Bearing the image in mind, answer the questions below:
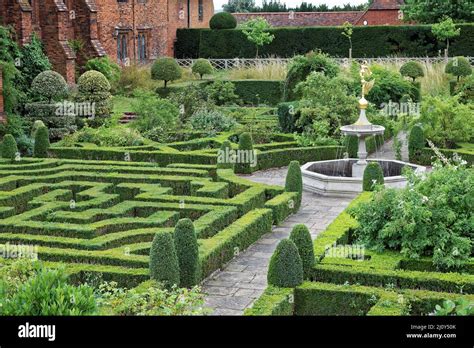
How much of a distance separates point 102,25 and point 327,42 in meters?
12.6

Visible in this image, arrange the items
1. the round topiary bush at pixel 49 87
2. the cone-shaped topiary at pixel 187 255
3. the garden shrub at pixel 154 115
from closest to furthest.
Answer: the cone-shaped topiary at pixel 187 255 → the garden shrub at pixel 154 115 → the round topiary bush at pixel 49 87

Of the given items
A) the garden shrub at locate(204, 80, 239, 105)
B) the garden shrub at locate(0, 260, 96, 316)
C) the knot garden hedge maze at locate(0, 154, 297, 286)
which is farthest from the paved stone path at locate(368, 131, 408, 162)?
the garden shrub at locate(0, 260, 96, 316)

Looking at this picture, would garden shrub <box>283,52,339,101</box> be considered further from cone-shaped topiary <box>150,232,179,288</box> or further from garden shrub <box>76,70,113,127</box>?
cone-shaped topiary <box>150,232,179,288</box>

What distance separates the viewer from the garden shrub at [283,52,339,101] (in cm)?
3009

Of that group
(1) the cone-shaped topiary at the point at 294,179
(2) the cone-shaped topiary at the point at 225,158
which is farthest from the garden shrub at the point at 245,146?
(1) the cone-shaped topiary at the point at 294,179

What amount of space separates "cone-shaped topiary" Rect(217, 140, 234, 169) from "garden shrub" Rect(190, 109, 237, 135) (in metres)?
5.62

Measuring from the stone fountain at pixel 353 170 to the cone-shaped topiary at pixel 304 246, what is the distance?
7.36 metres

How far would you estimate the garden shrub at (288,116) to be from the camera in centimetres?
2709

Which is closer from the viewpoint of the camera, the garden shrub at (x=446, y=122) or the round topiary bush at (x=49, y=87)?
the garden shrub at (x=446, y=122)

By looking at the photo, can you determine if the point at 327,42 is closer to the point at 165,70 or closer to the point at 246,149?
the point at 165,70

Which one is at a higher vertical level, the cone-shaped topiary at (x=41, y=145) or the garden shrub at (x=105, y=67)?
the garden shrub at (x=105, y=67)

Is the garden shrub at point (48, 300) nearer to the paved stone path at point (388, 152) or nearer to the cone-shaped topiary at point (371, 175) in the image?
the cone-shaped topiary at point (371, 175)

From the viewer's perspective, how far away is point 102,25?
4025cm
